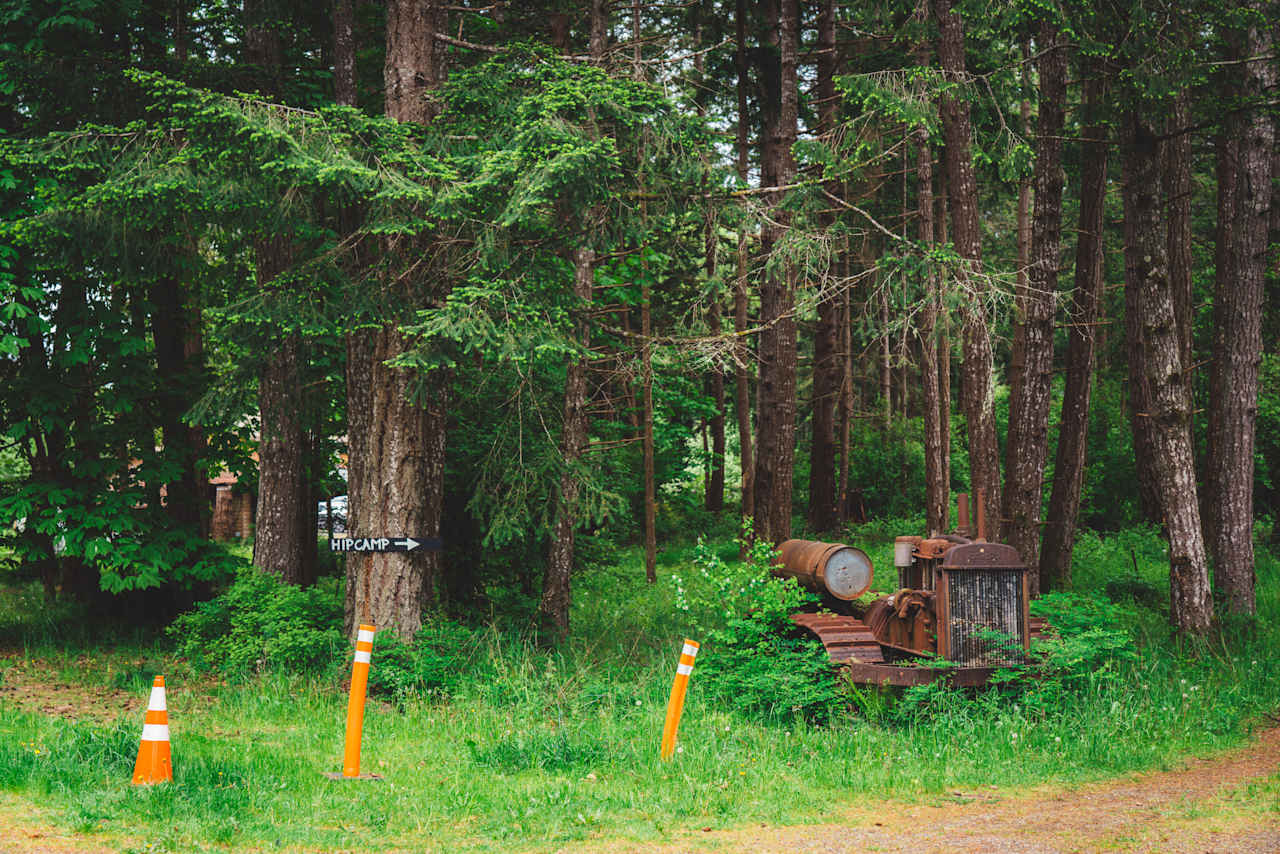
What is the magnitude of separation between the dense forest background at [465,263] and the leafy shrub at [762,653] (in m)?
2.11

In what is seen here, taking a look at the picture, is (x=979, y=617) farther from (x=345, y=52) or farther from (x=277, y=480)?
(x=345, y=52)

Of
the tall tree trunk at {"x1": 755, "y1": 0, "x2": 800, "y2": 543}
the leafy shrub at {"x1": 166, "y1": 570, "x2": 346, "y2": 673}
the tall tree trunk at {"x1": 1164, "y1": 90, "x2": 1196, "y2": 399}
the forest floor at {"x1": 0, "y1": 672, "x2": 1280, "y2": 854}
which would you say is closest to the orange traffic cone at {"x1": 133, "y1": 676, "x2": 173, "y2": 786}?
the forest floor at {"x1": 0, "y1": 672, "x2": 1280, "y2": 854}

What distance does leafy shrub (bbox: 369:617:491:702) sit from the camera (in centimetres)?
1059

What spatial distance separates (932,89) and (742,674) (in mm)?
6978

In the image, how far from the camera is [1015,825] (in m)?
6.49

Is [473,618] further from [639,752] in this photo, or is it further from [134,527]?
[639,752]

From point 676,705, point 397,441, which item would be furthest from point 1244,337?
point 397,441

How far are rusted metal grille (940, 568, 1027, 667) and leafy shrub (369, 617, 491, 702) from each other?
4803 mm

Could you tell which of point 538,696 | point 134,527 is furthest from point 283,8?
point 538,696

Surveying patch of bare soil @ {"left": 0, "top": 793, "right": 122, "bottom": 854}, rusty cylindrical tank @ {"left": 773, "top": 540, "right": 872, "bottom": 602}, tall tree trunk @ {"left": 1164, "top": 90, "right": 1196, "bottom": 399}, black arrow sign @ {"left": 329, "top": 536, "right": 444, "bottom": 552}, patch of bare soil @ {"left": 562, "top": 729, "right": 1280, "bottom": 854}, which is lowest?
patch of bare soil @ {"left": 562, "top": 729, "right": 1280, "bottom": 854}

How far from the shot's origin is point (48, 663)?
478 inches

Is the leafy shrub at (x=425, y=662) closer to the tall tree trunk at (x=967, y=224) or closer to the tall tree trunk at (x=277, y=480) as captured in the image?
the tall tree trunk at (x=277, y=480)

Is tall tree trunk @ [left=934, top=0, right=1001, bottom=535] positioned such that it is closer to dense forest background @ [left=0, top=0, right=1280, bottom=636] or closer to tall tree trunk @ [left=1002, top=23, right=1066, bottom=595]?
dense forest background @ [left=0, top=0, right=1280, bottom=636]

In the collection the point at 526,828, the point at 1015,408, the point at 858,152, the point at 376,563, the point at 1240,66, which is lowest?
the point at 526,828
